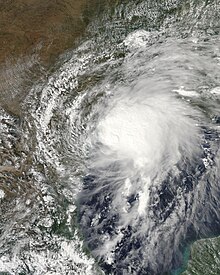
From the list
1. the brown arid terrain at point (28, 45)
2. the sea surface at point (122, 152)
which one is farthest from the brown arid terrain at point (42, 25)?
the sea surface at point (122, 152)

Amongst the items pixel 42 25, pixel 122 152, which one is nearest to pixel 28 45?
pixel 42 25

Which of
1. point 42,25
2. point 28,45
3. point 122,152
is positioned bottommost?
point 122,152

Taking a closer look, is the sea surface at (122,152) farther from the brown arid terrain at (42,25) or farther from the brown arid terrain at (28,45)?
the brown arid terrain at (42,25)

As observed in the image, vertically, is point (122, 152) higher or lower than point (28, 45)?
lower

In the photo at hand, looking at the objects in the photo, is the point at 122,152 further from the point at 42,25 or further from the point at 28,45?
the point at 42,25

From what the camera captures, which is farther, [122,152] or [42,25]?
[42,25]

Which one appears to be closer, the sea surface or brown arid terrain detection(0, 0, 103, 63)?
the sea surface

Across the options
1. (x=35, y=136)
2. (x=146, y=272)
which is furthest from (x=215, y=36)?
(x=146, y=272)

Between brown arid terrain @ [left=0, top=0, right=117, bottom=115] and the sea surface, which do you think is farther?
brown arid terrain @ [left=0, top=0, right=117, bottom=115]

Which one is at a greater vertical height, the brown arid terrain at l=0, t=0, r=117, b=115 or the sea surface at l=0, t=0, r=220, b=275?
the brown arid terrain at l=0, t=0, r=117, b=115

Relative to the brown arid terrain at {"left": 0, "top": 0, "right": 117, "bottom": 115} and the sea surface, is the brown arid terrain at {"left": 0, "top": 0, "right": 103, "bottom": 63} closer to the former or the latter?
the brown arid terrain at {"left": 0, "top": 0, "right": 117, "bottom": 115}

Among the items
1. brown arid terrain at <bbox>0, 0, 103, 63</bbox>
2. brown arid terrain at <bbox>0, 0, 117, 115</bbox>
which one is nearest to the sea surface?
brown arid terrain at <bbox>0, 0, 117, 115</bbox>
